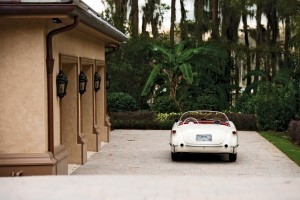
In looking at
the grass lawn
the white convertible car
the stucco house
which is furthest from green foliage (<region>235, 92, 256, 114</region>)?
the stucco house

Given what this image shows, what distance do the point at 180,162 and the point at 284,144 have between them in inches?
226

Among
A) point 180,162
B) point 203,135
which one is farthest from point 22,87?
point 180,162

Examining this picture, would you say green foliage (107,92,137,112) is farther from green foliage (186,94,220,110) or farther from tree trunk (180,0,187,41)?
tree trunk (180,0,187,41)

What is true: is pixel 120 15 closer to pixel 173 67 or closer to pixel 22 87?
pixel 173 67

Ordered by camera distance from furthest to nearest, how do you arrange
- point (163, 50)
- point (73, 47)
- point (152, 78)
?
point (163, 50) → point (152, 78) → point (73, 47)

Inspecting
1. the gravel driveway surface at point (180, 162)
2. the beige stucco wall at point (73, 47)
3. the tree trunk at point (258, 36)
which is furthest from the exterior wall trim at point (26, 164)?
the tree trunk at point (258, 36)

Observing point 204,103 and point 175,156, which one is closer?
point 175,156

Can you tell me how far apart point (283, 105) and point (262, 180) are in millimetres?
19798

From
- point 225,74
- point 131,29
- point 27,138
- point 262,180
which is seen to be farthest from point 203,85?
point 262,180

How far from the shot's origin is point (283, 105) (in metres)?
23.6

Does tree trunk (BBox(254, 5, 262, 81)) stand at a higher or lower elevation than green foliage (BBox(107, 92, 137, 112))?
higher

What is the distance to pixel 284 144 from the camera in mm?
19500

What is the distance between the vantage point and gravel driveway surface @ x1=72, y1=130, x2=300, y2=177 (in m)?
13.5

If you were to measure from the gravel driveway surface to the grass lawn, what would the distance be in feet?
0.78
